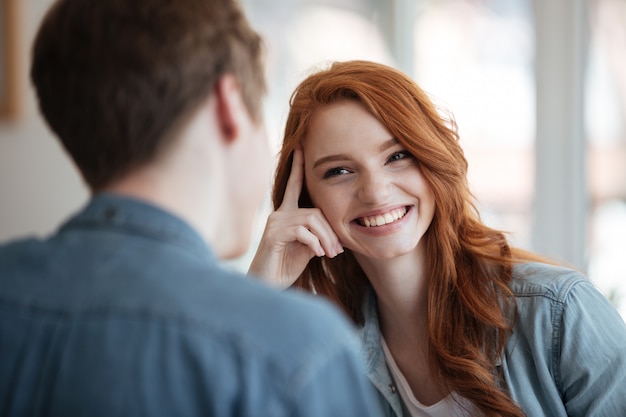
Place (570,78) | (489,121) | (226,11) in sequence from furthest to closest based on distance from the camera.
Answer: (489,121)
(570,78)
(226,11)

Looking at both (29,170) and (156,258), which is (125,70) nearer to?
(156,258)

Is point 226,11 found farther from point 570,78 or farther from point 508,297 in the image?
point 570,78

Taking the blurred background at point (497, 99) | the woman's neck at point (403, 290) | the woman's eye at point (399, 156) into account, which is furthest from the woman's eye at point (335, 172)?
the blurred background at point (497, 99)

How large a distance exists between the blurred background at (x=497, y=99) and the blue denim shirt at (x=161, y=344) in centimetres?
161

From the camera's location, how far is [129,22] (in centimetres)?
78

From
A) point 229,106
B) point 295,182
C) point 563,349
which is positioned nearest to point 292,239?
point 295,182

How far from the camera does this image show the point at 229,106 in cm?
83

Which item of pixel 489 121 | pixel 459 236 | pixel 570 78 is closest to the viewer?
pixel 459 236

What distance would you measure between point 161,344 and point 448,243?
43.7 inches

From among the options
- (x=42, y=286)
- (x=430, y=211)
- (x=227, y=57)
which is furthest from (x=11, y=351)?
(x=430, y=211)

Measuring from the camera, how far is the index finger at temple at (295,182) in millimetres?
1806

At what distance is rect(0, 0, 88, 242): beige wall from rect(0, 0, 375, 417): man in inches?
105

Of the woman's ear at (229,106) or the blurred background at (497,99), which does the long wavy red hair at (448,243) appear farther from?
the woman's ear at (229,106)

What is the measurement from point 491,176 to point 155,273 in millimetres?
2470
